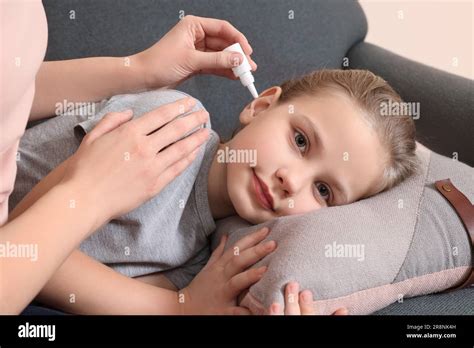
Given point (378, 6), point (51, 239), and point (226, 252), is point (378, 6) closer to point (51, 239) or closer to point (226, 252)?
point (226, 252)

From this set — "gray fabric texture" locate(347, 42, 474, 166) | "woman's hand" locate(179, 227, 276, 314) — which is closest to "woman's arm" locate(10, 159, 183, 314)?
"woman's hand" locate(179, 227, 276, 314)

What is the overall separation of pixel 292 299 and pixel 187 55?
18.7 inches

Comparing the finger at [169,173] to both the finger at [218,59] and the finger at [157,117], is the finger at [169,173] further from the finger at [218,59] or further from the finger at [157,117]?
the finger at [218,59]

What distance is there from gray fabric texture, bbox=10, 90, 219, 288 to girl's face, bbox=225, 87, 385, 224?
8cm

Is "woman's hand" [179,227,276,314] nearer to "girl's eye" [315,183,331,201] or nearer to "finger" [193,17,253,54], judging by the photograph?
"girl's eye" [315,183,331,201]

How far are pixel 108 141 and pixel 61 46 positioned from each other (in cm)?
58

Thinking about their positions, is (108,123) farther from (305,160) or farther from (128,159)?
(305,160)

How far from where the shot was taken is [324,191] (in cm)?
102

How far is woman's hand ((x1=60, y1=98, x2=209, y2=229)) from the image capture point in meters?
0.78

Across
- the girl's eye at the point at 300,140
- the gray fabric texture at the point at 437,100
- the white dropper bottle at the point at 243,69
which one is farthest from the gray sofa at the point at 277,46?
the girl's eye at the point at 300,140

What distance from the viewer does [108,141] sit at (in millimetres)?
825

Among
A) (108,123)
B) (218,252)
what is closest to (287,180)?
(218,252)

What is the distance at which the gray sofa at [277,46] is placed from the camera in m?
1.33

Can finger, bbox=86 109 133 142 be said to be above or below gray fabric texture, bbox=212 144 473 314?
above
